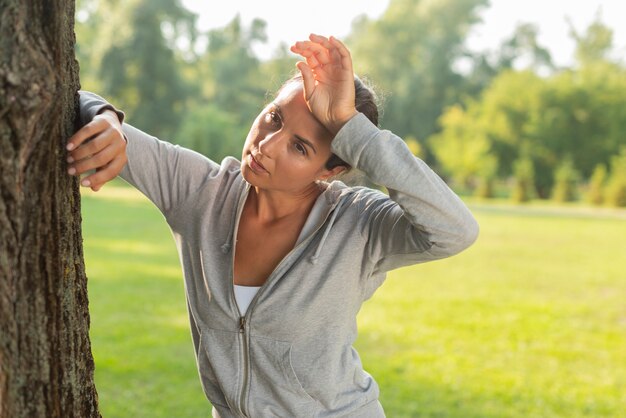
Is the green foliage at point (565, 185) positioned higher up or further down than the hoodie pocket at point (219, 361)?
higher up

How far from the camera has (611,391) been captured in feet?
18.7

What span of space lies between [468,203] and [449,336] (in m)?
25.5

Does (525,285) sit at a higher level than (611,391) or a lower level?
higher

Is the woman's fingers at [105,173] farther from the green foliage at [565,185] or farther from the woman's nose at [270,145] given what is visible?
the green foliage at [565,185]

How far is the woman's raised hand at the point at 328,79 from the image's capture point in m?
1.73

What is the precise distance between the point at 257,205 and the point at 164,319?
591 centimetres

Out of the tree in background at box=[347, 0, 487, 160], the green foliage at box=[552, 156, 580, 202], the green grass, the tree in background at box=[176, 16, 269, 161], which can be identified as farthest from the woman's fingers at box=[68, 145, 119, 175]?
the tree in background at box=[347, 0, 487, 160]

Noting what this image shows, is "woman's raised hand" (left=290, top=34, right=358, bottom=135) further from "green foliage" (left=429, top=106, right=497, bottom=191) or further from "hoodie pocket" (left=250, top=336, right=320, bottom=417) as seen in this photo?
"green foliage" (left=429, top=106, right=497, bottom=191)

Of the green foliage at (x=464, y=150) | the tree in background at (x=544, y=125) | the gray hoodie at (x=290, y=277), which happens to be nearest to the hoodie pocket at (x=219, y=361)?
the gray hoodie at (x=290, y=277)

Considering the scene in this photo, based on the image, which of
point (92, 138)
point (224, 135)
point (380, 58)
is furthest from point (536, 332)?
point (380, 58)

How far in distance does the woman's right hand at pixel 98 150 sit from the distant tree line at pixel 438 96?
1343 inches

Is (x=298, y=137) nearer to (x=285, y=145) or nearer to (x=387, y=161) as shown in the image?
(x=285, y=145)

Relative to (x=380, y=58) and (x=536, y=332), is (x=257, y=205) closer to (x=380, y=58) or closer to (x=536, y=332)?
(x=536, y=332)

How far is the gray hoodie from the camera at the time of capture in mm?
1837
